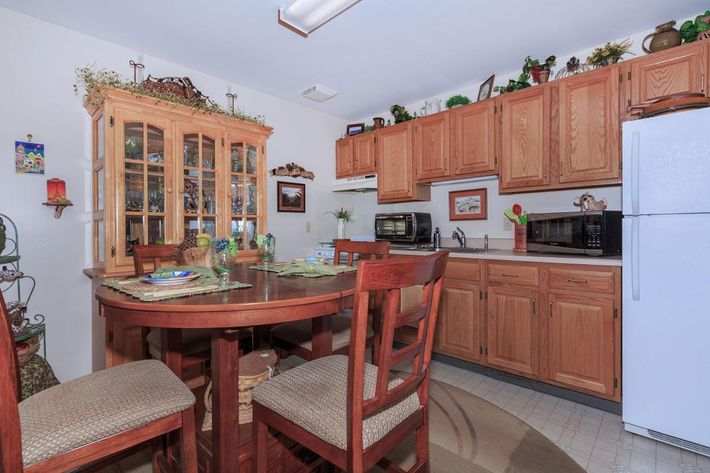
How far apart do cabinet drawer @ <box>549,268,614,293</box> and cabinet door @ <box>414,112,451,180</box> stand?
1.31 metres

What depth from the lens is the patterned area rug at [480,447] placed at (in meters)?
1.61

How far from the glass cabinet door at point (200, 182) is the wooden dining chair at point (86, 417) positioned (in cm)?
170

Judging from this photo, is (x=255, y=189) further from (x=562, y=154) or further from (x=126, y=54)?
(x=562, y=154)

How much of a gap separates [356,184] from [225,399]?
115 inches

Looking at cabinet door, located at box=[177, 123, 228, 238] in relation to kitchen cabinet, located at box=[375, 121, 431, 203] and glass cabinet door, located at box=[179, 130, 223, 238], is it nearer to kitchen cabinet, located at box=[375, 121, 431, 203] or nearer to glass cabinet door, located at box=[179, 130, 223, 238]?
glass cabinet door, located at box=[179, 130, 223, 238]

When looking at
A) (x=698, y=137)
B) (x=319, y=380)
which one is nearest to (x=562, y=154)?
(x=698, y=137)

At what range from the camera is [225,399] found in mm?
1184

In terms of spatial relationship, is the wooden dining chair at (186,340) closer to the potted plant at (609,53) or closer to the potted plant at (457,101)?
the potted plant at (457,101)

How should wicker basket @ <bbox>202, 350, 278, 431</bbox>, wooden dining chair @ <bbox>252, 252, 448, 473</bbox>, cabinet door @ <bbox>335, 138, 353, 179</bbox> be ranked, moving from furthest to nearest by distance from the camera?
cabinet door @ <bbox>335, 138, 353, 179</bbox>, wicker basket @ <bbox>202, 350, 278, 431</bbox>, wooden dining chair @ <bbox>252, 252, 448, 473</bbox>

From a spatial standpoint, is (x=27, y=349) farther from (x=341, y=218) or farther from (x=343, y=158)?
(x=343, y=158)

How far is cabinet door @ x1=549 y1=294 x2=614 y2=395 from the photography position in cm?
206

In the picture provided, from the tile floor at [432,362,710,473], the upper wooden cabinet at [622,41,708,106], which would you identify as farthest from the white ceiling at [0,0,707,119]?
the tile floor at [432,362,710,473]

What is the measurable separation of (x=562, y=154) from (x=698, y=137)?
806mm

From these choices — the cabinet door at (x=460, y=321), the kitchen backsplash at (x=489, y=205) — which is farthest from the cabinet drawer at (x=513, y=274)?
the kitchen backsplash at (x=489, y=205)
